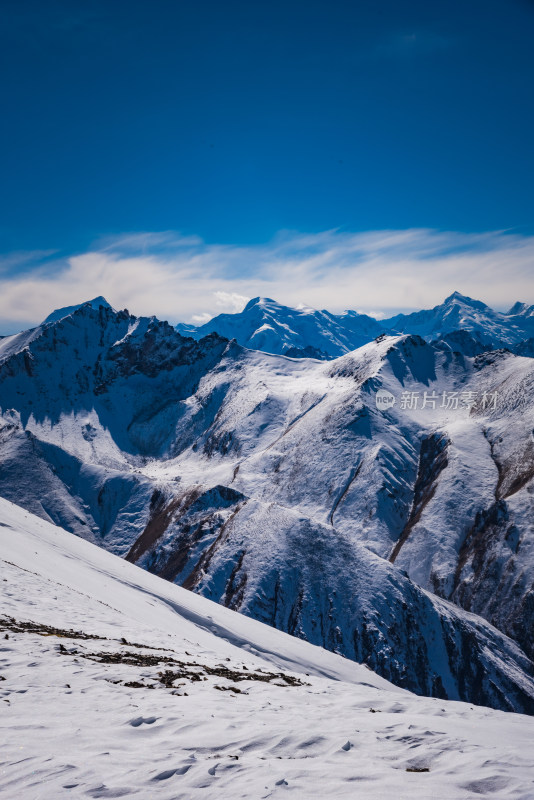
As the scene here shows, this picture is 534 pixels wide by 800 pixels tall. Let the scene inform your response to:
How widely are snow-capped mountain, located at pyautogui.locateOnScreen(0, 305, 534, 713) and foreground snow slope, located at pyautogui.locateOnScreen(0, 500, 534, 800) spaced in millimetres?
56947

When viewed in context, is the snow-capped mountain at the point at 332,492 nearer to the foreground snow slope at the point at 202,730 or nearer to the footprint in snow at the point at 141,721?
the foreground snow slope at the point at 202,730

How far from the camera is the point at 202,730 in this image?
10.1 meters

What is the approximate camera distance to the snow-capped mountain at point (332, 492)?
7094cm

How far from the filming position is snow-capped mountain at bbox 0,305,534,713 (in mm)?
70938

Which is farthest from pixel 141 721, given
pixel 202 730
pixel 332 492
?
pixel 332 492

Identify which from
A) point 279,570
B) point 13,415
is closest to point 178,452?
point 13,415

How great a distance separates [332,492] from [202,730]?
112330mm

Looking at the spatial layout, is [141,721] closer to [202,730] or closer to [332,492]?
[202,730]

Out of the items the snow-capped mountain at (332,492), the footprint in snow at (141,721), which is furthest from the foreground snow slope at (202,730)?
the snow-capped mountain at (332,492)

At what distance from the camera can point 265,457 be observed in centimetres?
14012

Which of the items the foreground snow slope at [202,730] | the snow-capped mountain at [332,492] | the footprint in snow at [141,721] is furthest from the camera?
the snow-capped mountain at [332,492]

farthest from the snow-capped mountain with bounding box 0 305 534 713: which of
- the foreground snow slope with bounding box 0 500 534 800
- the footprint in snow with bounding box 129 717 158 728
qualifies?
the footprint in snow with bounding box 129 717 158 728

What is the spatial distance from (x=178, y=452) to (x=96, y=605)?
151 metres

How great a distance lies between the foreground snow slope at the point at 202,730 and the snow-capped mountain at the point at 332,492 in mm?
56947
